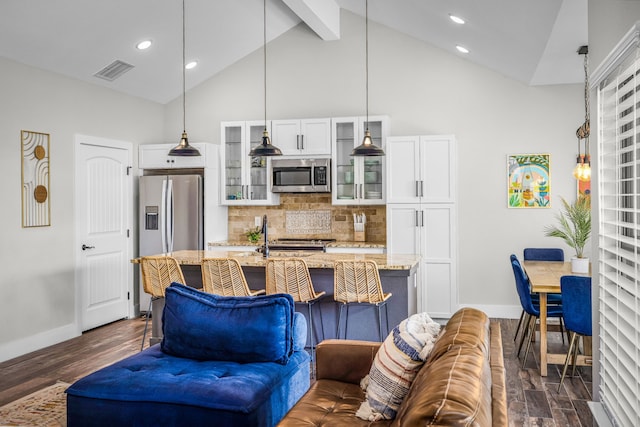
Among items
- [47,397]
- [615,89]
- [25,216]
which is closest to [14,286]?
[25,216]

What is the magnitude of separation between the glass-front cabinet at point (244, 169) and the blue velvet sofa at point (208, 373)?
375 cm

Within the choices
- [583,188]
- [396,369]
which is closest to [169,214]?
[583,188]

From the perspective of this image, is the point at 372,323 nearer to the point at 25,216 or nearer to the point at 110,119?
the point at 25,216

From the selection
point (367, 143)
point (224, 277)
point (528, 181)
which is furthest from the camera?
point (528, 181)

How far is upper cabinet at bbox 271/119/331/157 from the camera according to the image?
695cm

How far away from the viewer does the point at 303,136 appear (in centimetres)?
701

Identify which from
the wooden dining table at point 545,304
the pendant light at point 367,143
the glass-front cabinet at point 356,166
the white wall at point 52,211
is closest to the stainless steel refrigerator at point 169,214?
the white wall at point 52,211

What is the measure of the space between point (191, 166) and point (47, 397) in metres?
3.55

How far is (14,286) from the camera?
207 inches

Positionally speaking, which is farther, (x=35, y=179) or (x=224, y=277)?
(x=35, y=179)

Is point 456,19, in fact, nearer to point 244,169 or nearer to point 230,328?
point 244,169

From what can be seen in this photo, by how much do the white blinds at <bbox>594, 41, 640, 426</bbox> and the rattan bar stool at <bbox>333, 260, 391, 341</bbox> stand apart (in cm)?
172

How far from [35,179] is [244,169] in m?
2.49

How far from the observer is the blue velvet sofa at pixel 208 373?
8.89ft
